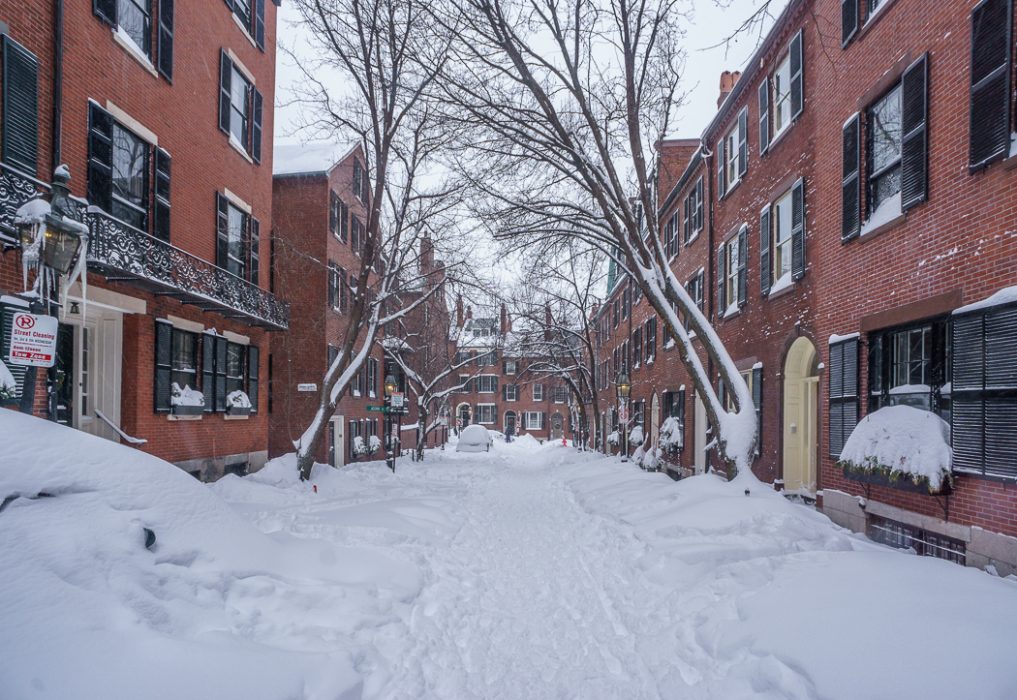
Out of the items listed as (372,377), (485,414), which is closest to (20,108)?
(372,377)

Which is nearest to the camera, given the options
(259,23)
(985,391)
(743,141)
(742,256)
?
(985,391)

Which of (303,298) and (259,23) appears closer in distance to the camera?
(259,23)

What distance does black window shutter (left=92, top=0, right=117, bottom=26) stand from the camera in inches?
415

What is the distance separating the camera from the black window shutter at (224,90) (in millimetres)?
15000

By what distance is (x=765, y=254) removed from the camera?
13.8 m

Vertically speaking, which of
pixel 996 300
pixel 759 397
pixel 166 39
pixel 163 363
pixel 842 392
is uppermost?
pixel 166 39

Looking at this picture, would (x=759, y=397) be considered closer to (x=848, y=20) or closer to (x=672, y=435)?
(x=672, y=435)

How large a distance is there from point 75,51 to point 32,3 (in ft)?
3.15

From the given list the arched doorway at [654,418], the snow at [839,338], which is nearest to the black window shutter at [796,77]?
the snow at [839,338]

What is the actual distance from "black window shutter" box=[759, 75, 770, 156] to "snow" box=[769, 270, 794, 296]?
3100 mm

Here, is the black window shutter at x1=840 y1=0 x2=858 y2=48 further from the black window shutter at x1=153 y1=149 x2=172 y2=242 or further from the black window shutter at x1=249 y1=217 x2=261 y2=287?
the black window shutter at x1=249 y1=217 x2=261 y2=287

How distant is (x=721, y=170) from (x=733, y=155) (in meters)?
0.82

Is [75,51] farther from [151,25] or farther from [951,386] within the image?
[951,386]

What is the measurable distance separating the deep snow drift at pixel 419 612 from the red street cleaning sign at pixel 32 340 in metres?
2.17
